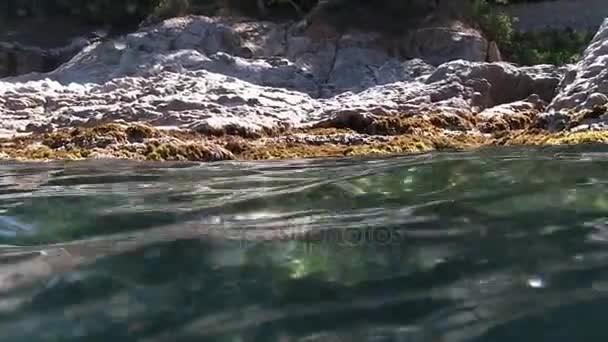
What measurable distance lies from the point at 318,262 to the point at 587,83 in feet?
26.9

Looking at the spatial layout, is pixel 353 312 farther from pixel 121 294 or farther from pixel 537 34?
pixel 537 34

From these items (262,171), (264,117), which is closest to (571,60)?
(264,117)

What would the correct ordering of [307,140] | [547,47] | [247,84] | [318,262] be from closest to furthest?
1. [318,262]
2. [307,140]
3. [247,84]
4. [547,47]

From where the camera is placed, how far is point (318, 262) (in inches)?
121

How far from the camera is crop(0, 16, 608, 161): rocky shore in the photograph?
31.4 feet

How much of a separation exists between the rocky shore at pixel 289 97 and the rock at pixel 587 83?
2cm

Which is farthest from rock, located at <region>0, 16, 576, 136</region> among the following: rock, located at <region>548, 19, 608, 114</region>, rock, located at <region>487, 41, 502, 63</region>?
rock, located at <region>487, 41, 502, 63</region>

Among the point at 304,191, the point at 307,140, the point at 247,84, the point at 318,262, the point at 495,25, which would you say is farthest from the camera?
the point at 495,25

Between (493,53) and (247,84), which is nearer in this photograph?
(247,84)

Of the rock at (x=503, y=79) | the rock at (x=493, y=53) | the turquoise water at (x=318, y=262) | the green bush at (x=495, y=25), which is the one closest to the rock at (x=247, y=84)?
the rock at (x=503, y=79)

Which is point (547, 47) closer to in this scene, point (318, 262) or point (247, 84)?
point (247, 84)

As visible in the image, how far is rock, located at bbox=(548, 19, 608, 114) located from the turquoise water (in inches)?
196

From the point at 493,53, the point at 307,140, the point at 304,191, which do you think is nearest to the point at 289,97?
the point at 307,140

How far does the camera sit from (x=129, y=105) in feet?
37.4
